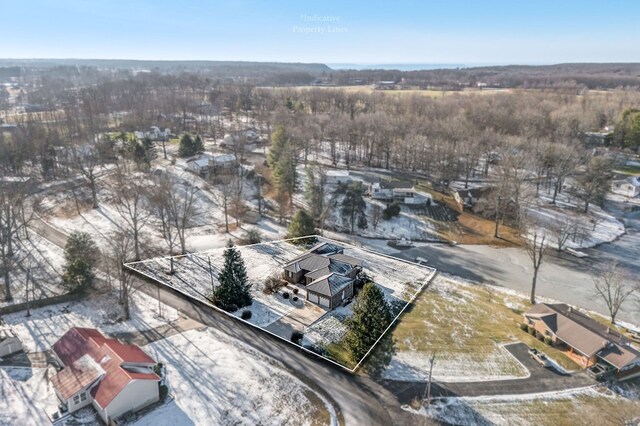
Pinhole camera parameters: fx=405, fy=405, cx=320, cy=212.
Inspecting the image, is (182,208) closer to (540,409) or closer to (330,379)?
(330,379)

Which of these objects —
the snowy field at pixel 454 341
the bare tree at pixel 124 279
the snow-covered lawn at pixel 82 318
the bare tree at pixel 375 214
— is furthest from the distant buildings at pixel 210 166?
the snowy field at pixel 454 341

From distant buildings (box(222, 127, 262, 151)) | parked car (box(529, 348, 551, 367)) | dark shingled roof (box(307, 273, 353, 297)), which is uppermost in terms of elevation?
distant buildings (box(222, 127, 262, 151))

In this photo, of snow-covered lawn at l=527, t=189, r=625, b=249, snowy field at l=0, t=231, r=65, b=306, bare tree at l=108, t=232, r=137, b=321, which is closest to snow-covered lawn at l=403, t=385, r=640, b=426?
bare tree at l=108, t=232, r=137, b=321

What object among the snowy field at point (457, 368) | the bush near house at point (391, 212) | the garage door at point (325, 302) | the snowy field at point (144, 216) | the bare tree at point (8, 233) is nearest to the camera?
the snowy field at point (457, 368)

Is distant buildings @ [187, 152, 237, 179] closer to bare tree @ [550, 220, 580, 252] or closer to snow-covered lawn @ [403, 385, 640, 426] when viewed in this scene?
bare tree @ [550, 220, 580, 252]

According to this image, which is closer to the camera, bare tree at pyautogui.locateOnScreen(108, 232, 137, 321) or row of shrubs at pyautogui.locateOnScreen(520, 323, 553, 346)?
row of shrubs at pyautogui.locateOnScreen(520, 323, 553, 346)

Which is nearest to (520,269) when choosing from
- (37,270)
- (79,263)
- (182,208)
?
(182,208)

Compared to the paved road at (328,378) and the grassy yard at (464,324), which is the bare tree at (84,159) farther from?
the grassy yard at (464,324)
